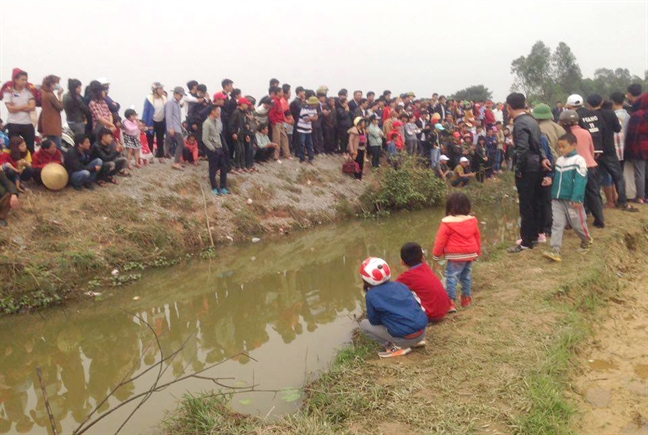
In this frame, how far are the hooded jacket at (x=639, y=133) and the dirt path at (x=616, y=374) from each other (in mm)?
3735

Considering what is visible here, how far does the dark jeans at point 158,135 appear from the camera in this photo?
10.3 meters

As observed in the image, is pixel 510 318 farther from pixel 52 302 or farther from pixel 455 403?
pixel 52 302

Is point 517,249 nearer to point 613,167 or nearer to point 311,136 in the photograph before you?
point 613,167

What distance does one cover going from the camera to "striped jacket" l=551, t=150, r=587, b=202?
5.57 m

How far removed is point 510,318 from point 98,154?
24.4 feet

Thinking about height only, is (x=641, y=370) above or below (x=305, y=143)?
below

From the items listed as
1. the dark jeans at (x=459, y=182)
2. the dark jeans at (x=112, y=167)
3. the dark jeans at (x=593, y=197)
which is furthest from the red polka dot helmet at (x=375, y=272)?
the dark jeans at (x=459, y=182)

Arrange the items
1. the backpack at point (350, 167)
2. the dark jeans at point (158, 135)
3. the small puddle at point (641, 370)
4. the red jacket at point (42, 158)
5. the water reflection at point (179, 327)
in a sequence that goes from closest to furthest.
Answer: the small puddle at point (641, 370), the water reflection at point (179, 327), the red jacket at point (42, 158), the dark jeans at point (158, 135), the backpack at point (350, 167)

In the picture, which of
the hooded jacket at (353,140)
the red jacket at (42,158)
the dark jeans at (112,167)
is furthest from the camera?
the hooded jacket at (353,140)

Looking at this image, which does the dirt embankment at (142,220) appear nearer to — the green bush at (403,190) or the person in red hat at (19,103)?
the green bush at (403,190)

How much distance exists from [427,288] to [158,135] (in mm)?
7979

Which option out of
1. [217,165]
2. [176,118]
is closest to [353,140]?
[217,165]

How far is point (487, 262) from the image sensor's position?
617 centimetres

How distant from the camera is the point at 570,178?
564cm
